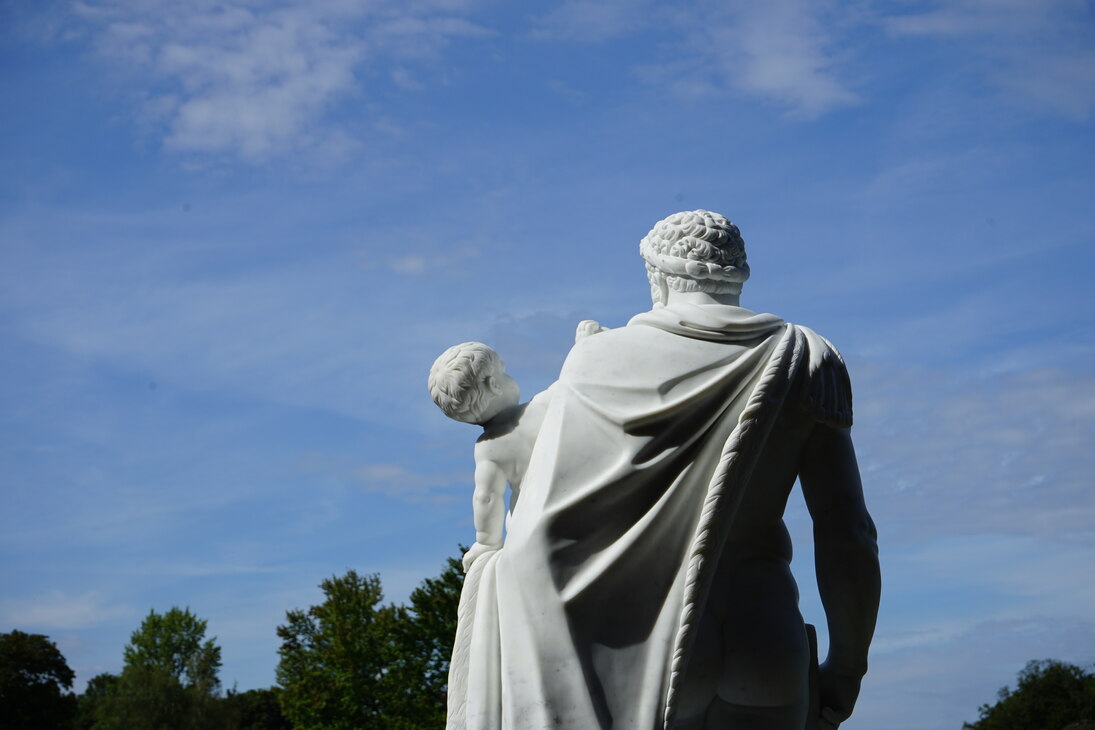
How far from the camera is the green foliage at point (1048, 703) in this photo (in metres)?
39.3

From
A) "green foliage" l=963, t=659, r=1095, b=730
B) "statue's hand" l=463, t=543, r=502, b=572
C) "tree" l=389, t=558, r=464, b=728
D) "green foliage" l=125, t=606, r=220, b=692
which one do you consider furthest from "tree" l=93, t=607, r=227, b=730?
"statue's hand" l=463, t=543, r=502, b=572

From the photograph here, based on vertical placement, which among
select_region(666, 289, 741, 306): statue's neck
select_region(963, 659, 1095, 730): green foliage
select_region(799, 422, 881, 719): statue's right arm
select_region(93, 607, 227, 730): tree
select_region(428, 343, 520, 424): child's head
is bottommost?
select_region(799, 422, 881, 719): statue's right arm

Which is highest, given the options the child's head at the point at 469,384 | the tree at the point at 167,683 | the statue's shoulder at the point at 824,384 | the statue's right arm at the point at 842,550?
the tree at the point at 167,683

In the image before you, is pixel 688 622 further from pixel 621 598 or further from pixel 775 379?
pixel 775 379

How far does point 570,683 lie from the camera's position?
5.09 metres

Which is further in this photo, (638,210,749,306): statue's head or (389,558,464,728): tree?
(389,558,464,728): tree

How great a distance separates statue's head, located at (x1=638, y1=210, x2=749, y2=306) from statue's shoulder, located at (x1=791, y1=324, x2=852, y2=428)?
424 millimetres

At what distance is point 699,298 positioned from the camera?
5719mm

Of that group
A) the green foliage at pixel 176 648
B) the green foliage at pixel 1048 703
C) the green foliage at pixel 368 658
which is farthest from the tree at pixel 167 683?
the green foliage at pixel 1048 703

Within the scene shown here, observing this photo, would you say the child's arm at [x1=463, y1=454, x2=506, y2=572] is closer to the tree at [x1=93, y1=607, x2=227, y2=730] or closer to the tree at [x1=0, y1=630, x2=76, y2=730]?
the tree at [x1=0, y1=630, x2=76, y2=730]

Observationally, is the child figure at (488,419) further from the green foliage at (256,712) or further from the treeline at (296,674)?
the green foliage at (256,712)

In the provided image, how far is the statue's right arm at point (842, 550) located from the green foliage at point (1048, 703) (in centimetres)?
3678

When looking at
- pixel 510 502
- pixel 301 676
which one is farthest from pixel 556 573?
pixel 301 676

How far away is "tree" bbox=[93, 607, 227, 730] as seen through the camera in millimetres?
51938
